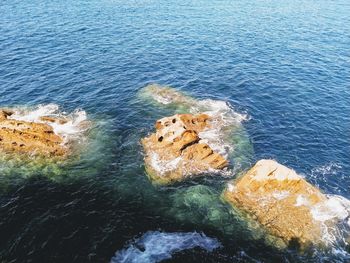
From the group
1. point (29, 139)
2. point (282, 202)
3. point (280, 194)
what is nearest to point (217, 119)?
point (280, 194)

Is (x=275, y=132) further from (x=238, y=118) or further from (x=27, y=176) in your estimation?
(x=27, y=176)

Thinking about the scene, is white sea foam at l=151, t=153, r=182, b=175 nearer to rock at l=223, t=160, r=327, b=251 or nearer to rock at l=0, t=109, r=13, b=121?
rock at l=223, t=160, r=327, b=251

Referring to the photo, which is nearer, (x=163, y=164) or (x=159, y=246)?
(x=159, y=246)

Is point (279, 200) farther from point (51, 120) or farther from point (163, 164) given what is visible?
point (51, 120)

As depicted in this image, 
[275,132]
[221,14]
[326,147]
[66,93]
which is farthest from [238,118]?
[221,14]

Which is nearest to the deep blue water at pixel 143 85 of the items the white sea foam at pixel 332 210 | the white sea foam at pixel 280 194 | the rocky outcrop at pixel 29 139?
the white sea foam at pixel 332 210

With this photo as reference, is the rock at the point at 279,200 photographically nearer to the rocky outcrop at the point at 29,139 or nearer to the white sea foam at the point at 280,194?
the white sea foam at the point at 280,194
